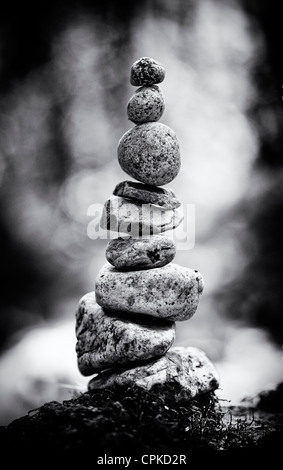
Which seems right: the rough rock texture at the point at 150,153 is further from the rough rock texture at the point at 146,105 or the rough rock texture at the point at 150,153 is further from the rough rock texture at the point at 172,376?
the rough rock texture at the point at 172,376

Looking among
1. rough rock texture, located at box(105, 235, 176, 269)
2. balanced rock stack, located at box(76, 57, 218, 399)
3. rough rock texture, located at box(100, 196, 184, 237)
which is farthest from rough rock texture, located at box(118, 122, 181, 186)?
rough rock texture, located at box(105, 235, 176, 269)

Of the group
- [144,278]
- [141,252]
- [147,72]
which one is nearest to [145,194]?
[141,252]

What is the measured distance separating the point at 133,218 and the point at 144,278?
25.3 inches

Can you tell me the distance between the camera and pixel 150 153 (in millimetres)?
4129

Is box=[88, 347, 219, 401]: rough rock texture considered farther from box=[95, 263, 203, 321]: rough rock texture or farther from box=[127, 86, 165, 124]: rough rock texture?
box=[127, 86, 165, 124]: rough rock texture

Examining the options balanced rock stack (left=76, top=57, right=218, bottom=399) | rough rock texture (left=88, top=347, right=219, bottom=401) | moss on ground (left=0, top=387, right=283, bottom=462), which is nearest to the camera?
moss on ground (left=0, top=387, right=283, bottom=462)

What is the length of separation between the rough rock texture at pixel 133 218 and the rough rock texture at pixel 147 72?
4.14 ft

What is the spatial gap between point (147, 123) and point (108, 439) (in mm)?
3002

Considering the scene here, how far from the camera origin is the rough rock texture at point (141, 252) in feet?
14.0

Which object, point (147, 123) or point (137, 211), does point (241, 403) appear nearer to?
point (137, 211)

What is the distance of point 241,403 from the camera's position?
5.18 metres

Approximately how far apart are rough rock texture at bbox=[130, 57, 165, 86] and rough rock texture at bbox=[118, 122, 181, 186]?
18.1 inches

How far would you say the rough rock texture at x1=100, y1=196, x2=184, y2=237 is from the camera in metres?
4.30
